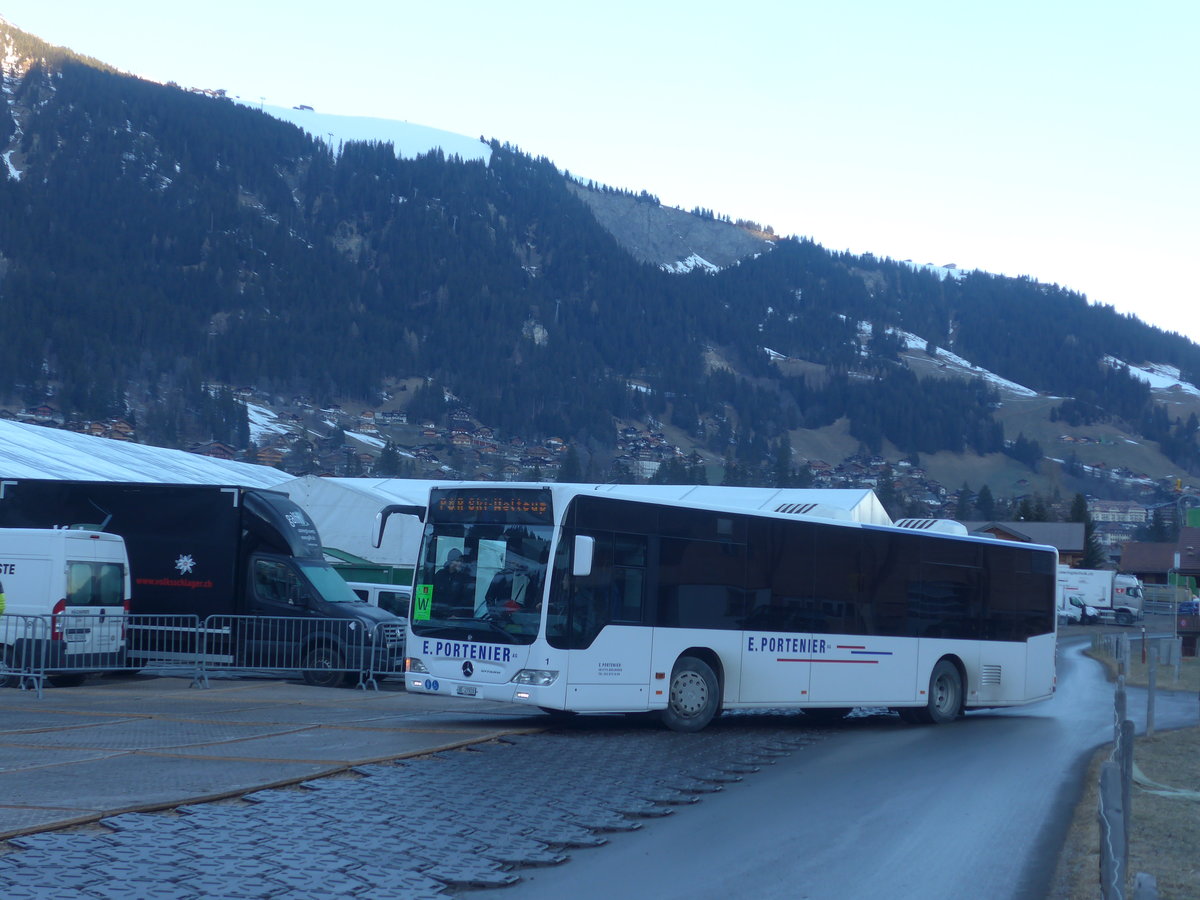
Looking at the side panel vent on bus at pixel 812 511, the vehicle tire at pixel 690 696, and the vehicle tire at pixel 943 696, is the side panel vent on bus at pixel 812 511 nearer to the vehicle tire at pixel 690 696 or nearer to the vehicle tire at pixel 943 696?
the vehicle tire at pixel 943 696

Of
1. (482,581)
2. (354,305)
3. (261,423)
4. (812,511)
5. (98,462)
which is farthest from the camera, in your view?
(354,305)

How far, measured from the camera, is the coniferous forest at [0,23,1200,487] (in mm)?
133375

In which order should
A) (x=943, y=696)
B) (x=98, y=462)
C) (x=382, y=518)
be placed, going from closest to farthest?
(x=382, y=518), (x=943, y=696), (x=98, y=462)

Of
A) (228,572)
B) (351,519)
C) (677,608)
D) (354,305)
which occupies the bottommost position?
(228,572)

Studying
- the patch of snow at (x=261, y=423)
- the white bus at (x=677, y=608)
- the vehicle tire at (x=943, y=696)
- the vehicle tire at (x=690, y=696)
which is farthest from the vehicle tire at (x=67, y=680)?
the patch of snow at (x=261, y=423)

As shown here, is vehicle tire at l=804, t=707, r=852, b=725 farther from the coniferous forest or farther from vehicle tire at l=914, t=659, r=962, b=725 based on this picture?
the coniferous forest

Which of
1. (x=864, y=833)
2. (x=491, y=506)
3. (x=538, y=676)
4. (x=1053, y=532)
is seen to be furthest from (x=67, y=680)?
(x=1053, y=532)

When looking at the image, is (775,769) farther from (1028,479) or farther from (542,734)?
(1028,479)

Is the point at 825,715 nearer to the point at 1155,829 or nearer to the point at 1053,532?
the point at 1155,829

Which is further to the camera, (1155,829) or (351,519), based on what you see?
(351,519)

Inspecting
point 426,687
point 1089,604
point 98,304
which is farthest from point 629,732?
point 98,304

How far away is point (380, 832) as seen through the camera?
7547 millimetres

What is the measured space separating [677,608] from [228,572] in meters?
9.34

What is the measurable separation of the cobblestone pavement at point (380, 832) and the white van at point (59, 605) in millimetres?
8966
